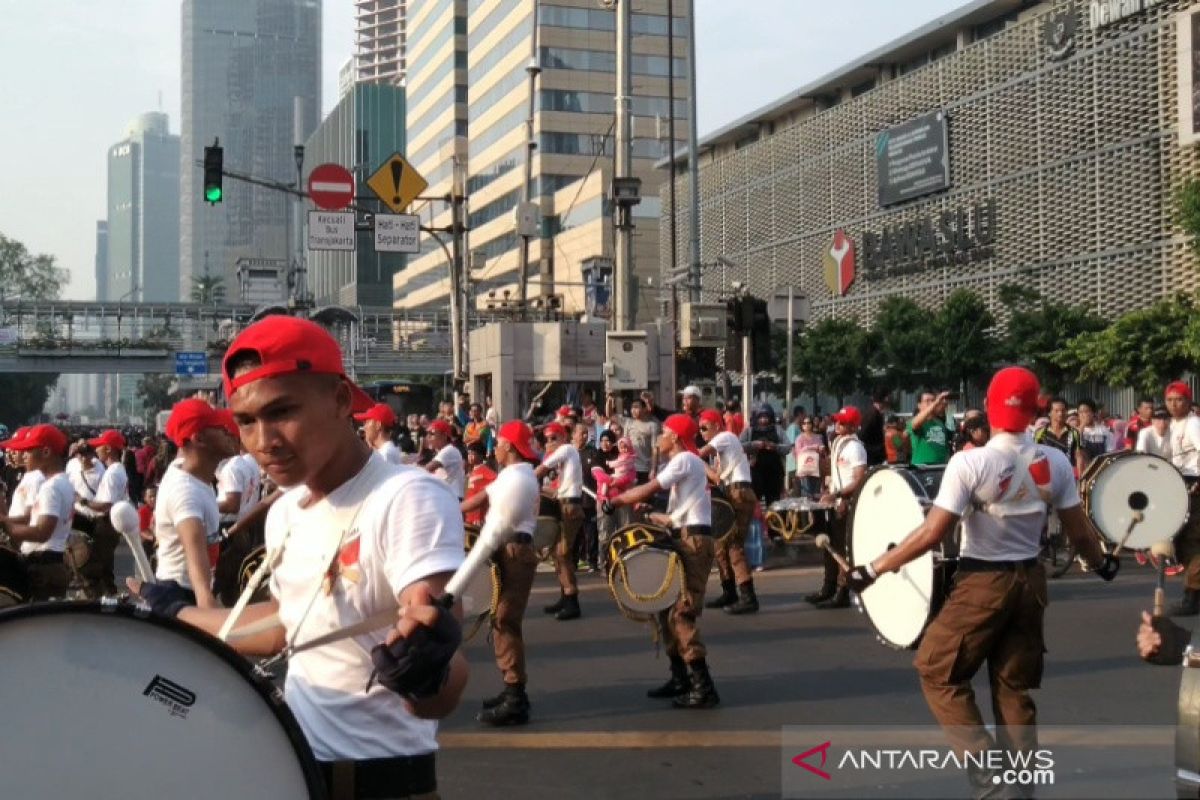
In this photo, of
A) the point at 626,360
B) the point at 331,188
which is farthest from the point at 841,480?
the point at 331,188

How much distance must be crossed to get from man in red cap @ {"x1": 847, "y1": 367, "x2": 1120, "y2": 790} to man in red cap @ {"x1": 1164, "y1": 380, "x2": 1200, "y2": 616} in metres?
6.41

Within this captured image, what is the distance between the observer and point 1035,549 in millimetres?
5758

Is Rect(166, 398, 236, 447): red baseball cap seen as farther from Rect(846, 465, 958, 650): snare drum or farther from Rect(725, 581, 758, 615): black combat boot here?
Rect(725, 581, 758, 615): black combat boot

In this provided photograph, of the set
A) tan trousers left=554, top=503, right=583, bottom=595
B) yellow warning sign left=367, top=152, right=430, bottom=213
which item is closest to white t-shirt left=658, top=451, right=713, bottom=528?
tan trousers left=554, top=503, right=583, bottom=595

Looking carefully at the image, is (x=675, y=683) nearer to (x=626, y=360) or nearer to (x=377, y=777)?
(x=377, y=777)

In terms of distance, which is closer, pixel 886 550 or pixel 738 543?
pixel 886 550

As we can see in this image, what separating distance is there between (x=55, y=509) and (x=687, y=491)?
14.4 feet

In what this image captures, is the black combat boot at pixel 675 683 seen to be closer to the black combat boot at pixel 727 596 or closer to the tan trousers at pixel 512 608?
the tan trousers at pixel 512 608

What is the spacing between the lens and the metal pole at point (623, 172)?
20.7 metres

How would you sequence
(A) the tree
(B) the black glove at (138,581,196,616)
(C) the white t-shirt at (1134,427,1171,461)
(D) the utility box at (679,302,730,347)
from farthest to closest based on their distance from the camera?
(A) the tree, (D) the utility box at (679,302,730,347), (C) the white t-shirt at (1134,427,1171,461), (B) the black glove at (138,581,196,616)

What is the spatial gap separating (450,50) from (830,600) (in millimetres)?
89777

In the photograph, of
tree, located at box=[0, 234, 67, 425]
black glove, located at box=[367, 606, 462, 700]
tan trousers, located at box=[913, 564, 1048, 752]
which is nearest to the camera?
black glove, located at box=[367, 606, 462, 700]

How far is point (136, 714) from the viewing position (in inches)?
96.2

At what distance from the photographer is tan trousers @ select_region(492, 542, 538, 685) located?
330 inches
